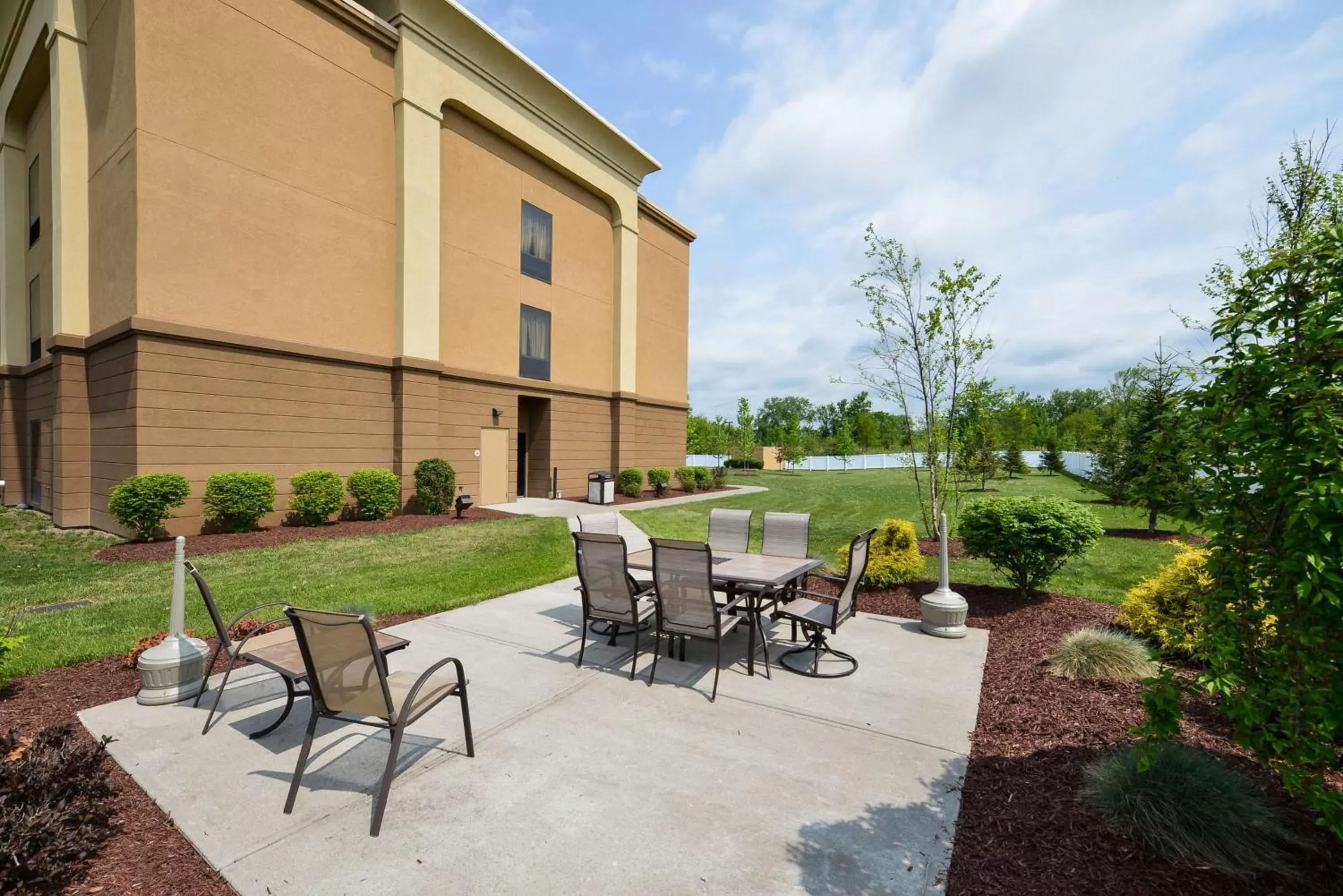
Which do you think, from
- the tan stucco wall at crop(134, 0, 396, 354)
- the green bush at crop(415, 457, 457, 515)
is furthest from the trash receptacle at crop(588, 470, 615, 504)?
the tan stucco wall at crop(134, 0, 396, 354)

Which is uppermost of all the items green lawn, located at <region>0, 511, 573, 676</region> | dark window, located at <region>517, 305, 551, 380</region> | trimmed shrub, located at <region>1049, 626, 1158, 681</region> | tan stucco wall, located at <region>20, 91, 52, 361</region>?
tan stucco wall, located at <region>20, 91, 52, 361</region>

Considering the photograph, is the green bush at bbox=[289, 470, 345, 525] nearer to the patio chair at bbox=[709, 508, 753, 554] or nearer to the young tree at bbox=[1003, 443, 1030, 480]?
the patio chair at bbox=[709, 508, 753, 554]

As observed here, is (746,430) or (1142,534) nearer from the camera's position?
(1142,534)

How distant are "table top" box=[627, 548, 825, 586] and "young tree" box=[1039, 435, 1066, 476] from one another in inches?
1646

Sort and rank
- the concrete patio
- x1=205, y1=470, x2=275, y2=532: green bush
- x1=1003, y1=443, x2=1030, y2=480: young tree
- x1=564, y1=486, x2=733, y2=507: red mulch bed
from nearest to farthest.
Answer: the concrete patio < x1=205, y1=470, x2=275, y2=532: green bush < x1=564, y1=486, x2=733, y2=507: red mulch bed < x1=1003, y1=443, x2=1030, y2=480: young tree

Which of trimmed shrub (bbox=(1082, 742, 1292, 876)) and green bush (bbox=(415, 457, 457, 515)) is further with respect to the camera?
green bush (bbox=(415, 457, 457, 515))

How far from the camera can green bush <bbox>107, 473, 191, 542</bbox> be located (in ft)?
34.8

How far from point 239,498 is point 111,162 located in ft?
24.5

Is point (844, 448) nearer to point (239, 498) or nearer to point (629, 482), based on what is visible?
point (629, 482)

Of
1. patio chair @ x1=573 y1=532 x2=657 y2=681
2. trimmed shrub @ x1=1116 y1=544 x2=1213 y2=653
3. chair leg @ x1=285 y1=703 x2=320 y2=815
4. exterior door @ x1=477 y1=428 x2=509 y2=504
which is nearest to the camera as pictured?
chair leg @ x1=285 y1=703 x2=320 y2=815

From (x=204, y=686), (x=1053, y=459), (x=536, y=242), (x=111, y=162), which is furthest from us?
(x=1053, y=459)

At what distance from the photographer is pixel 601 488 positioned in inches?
803

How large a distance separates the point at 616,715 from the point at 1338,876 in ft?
12.0

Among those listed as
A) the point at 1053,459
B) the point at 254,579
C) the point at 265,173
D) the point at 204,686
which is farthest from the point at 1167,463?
the point at 1053,459
